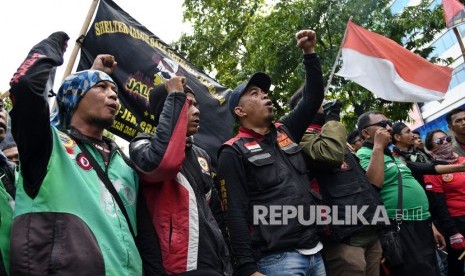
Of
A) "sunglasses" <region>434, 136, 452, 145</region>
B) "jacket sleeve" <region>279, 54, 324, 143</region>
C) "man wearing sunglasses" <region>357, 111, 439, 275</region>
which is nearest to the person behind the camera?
"jacket sleeve" <region>279, 54, 324, 143</region>

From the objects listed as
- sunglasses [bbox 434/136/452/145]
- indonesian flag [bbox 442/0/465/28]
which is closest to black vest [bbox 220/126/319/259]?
sunglasses [bbox 434/136/452/145]

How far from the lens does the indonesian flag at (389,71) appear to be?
17.8ft

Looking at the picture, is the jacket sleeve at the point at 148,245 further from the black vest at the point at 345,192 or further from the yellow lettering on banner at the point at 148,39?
the yellow lettering on banner at the point at 148,39

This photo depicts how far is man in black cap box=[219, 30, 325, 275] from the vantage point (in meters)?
2.83

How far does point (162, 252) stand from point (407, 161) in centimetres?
333

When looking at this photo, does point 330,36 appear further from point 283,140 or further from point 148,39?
point 283,140

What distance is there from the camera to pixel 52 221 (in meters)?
1.95

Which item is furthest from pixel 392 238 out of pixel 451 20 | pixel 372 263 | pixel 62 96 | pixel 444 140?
pixel 451 20

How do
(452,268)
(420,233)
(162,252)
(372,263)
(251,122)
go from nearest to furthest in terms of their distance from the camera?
(162,252), (251,122), (372,263), (420,233), (452,268)

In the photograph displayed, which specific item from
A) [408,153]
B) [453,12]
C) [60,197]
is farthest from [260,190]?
→ [453,12]

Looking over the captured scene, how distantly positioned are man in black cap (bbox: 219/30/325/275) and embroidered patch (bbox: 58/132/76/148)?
105cm

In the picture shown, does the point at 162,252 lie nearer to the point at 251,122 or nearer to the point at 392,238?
the point at 251,122

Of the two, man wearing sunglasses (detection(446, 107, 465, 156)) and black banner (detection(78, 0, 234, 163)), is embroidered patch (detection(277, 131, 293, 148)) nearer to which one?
black banner (detection(78, 0, 234, 163))

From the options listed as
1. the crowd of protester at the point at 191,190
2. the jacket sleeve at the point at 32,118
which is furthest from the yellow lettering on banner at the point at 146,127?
the jacket sleeve at the point at 32,118
